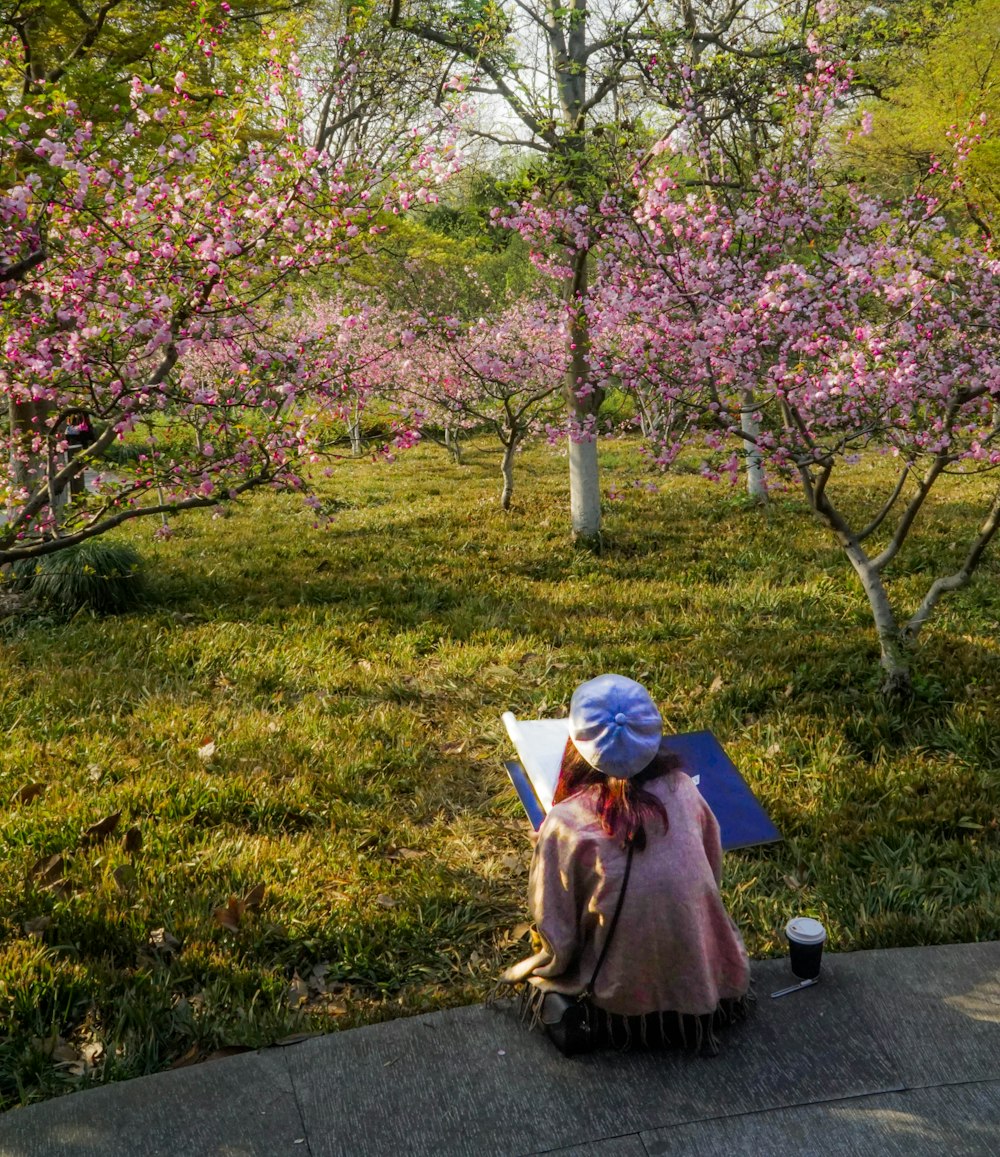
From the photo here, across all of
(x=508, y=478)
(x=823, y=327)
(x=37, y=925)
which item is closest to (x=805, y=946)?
(x=37, y=925)

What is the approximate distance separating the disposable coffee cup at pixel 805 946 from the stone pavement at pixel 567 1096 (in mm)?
117

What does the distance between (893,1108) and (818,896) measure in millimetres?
1158

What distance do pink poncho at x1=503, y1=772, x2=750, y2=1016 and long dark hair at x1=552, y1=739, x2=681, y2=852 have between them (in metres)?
0.03

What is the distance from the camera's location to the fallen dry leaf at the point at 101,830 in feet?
12.9

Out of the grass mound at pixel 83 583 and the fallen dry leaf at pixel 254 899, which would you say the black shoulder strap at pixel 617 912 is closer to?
the fallen dry leaf at pixel 254 899

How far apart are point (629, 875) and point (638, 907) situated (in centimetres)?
10

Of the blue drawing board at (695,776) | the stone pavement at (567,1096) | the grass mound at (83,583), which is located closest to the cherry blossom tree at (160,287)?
the blue drawing board at (695,776)

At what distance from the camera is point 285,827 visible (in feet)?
13.8

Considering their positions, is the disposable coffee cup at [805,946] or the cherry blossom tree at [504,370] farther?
the cherry blossom tree at [504,370]

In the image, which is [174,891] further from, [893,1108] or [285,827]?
[893,1108]

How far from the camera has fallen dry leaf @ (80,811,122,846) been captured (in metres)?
3.94

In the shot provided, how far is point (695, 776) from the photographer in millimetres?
4383

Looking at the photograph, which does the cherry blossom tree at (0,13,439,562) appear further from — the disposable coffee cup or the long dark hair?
the disposable coffee cup

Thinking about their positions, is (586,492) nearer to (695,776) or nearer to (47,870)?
(695,776)
